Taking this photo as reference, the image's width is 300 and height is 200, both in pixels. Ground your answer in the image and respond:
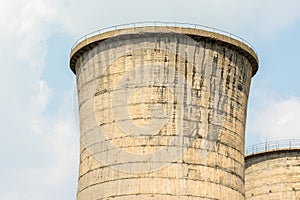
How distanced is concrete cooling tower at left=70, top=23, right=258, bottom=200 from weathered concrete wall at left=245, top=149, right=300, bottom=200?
10709 mm

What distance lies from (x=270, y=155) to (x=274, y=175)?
1.30 m

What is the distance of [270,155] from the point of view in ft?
137

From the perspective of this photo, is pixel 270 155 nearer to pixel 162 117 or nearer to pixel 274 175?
pixel 274 175

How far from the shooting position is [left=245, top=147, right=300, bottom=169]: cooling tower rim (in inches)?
1617

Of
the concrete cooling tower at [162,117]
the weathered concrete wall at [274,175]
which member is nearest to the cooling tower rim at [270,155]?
the weathered concrete wall at [274,175]

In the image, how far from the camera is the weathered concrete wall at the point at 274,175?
134ft

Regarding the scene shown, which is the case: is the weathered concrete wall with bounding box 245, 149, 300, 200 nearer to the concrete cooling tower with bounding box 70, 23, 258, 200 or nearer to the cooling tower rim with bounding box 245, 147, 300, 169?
the cooling tower rim with bounding box 245, 147, 300, 169

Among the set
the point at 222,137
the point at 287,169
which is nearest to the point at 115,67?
the point at 222,137

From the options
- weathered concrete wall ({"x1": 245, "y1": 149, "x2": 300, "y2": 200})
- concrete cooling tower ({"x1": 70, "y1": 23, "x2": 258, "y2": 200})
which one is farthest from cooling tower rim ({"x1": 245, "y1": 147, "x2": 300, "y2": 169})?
concrete cooling tower ({"x1": 70, "y1": 23, "x2": 258, "y2": 200})

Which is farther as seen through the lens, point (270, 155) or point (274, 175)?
point (270, 155)

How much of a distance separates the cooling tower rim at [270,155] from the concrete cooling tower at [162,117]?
35.1 ft

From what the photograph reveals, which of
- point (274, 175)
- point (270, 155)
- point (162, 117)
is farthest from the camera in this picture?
point (270, 155)

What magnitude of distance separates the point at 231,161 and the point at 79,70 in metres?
8.88

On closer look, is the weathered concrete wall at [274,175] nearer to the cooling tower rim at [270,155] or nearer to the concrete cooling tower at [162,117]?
the cooling tower rim at [270,155]
